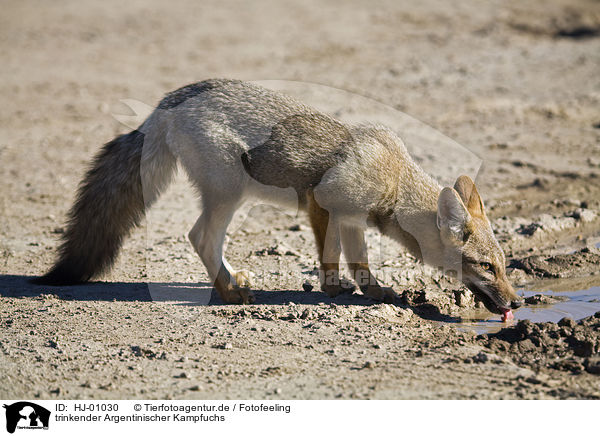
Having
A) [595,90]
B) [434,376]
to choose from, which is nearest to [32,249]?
[434,376]

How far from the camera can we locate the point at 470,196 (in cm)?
725

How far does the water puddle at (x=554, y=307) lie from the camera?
7129 millimetres

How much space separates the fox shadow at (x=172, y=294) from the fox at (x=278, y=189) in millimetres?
126

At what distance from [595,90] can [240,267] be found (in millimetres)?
10107

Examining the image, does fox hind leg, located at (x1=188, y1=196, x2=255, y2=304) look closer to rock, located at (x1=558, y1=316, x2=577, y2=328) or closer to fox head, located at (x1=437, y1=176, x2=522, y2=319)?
fox head, located at (x1=437, y1=176, x2=522, y2=319)

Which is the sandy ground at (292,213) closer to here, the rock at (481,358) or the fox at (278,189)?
the rock at (481,358)

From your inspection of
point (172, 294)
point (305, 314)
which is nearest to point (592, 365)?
point (305, 314)

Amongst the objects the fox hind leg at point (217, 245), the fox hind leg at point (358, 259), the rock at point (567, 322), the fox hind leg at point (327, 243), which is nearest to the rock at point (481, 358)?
the rock at point (567, 322)

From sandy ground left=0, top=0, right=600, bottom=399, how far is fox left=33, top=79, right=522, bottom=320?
44cm

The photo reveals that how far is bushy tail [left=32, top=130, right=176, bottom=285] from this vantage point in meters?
7.65
